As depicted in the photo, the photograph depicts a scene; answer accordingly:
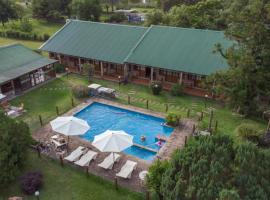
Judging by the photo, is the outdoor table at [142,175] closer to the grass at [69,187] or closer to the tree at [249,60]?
the grass at [69,187]

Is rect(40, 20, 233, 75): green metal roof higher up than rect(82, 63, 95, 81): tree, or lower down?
higher up

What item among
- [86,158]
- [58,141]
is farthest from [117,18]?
[86,158]

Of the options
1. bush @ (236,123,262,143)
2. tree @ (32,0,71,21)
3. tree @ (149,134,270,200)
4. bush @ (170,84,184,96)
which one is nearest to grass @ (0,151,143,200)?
tree @ (149,134,270,200)

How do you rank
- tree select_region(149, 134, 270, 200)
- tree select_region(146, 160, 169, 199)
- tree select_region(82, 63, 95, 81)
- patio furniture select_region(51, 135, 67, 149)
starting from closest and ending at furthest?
tree select_region(149, 134, 270, 200) < tree select_region(146, 160, 169, 199) < patio furniture select_region(51, 135, 67, 149) < tree select_region(82, 63, 95, 81)

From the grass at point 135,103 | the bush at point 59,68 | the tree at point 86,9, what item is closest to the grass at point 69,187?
the grass at point 135,103

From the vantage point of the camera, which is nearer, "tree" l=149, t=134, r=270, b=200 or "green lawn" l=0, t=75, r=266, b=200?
"tree" l=149, t=134, r=270, b=200

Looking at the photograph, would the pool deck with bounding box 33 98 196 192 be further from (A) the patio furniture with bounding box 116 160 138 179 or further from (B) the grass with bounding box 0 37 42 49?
(B) the grass with bounding box 0 37 42 49

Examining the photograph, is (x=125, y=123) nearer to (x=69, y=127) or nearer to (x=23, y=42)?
(x=69, y=127)

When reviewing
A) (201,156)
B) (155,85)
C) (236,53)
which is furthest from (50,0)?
(201,156)
